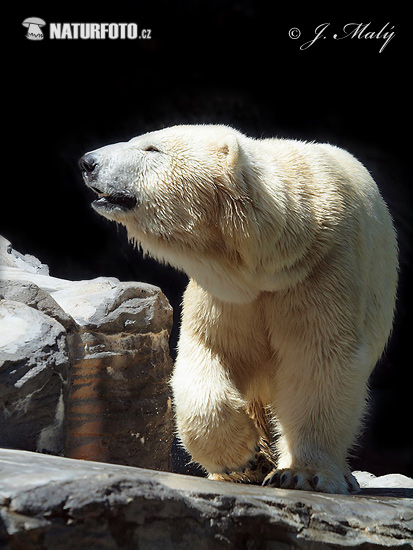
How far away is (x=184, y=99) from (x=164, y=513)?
5198 millimetres

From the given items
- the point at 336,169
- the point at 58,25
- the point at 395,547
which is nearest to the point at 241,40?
the point at 58,25

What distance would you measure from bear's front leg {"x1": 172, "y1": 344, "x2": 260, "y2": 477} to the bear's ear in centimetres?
83

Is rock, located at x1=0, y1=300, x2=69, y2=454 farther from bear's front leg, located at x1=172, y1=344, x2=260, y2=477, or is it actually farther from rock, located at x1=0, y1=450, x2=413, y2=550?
rock, located at x1=0, y1=450, x2=413, y2=550

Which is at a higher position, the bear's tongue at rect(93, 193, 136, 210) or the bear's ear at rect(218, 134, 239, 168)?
the bear's ear at rect(218, 134, 239, 168)

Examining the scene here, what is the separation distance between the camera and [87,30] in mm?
6574

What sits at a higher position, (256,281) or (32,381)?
(256,281)

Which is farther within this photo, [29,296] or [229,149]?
[29,296]

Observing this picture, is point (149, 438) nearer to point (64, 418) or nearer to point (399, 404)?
point (64, 418)

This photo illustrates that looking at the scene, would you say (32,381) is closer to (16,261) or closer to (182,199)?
(182,199)

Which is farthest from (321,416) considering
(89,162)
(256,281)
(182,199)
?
(89,162)

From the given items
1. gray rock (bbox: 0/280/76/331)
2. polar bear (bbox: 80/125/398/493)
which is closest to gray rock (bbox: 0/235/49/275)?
gray rock (bbox: 0/280/76/331)

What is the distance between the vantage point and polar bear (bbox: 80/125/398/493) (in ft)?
9.82

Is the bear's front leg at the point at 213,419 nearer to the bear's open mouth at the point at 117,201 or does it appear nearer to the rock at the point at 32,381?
the rock at the point at 32,381

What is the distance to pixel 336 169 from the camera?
338cm
